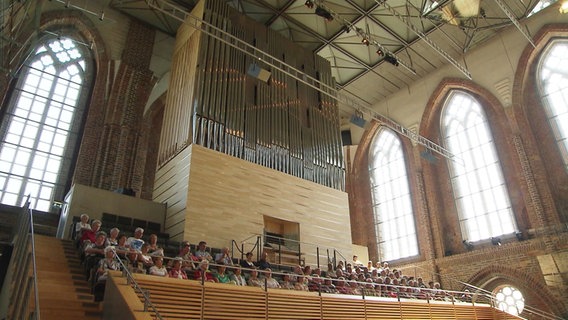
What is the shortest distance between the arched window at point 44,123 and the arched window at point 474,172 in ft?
42.7

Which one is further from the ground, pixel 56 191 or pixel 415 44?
pixel 415 44

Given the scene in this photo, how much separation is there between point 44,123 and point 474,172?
1408 centimetres

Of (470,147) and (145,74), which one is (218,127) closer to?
(145,74)

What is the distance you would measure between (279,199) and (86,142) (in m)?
6.02

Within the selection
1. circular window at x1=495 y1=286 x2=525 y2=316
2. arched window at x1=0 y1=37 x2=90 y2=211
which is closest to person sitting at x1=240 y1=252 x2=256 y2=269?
arched window at x1=0 y1=37 x2=90 y2=211

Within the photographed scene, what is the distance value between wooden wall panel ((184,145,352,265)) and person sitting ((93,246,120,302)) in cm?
357

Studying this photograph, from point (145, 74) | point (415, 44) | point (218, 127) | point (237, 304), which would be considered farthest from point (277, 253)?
point (415, 44)

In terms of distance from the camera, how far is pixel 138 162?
12.7 m

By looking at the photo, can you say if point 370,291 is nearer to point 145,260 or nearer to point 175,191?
point 145,260

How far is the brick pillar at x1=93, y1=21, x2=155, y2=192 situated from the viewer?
39.0 feet

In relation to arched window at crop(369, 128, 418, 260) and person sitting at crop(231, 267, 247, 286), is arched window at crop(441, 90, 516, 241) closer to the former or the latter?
arched window at crop(369, 128, 418, 260)

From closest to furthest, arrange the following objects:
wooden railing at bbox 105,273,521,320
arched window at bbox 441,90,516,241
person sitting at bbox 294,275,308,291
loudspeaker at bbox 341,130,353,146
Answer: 1. wooden railing at bbox 105,273,521,320
2. person sitting at bbox 294,275,308,291
3. arched window at bbox 441,90,516,241
4. loudspeaker at bbox 341,130,353,146

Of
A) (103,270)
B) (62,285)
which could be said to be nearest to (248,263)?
(103,270)

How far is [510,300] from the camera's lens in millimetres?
12500
